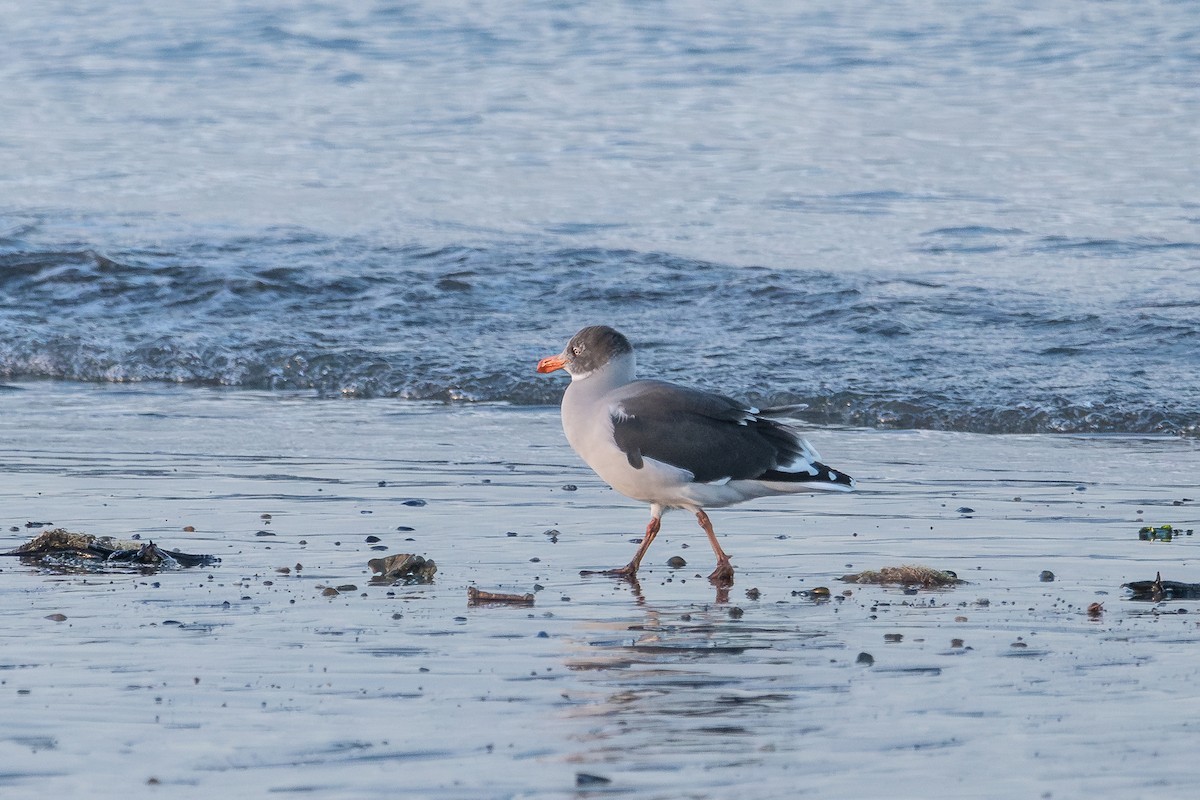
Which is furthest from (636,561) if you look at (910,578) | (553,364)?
(553,364)

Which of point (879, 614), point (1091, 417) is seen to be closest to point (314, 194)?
point (1091, 417)

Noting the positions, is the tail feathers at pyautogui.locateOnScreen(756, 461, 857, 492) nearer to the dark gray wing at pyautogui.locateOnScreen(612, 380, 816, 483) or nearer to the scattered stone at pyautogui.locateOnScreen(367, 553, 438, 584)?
the dark gray wing at pyautogui.locateOnScreen(612, 380, 816, 483)

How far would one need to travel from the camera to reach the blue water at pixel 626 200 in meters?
11.5

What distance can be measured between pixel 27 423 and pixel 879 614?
5.87m

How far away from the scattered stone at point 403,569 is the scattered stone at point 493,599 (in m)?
0.36

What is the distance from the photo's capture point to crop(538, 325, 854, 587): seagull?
669cm

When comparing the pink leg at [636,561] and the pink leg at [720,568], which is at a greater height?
the pink leg at [720,568]

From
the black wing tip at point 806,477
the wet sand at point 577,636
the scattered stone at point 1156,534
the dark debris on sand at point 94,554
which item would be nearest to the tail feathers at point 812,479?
the black wing tip at point 806,477

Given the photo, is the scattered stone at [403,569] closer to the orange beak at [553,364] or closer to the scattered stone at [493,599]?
the scattered stone at [493,599]

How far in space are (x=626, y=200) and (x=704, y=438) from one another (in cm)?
1036

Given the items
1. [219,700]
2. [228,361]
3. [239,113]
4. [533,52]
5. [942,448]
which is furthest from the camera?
[533,52]

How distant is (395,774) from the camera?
3949 mm

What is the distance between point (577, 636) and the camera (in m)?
5.43

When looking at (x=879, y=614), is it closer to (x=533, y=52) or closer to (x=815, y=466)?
(x=815, y=466)
